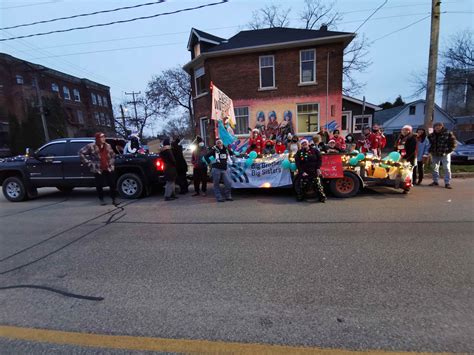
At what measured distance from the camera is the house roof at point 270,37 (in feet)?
51.1

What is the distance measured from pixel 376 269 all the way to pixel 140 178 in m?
6.58

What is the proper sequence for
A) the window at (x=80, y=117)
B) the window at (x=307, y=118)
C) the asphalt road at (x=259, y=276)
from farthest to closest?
the window at (x=80, y=117) → the window at (x=307, y=118) → the asphalt road at (x=259, y=276)

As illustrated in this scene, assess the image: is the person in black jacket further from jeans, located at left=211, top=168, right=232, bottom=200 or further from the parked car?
the parked car

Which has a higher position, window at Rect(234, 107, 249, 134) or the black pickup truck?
window at Rect(234, 107, 249, 134)

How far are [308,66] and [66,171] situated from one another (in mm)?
14251

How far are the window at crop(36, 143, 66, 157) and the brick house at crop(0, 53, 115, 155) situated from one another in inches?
885

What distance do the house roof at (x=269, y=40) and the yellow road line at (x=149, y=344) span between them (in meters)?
16.5

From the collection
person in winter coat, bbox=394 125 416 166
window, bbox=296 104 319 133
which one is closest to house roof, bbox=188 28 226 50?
window, bbox=296 104 319 133

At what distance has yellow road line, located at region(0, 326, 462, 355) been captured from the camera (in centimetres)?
194

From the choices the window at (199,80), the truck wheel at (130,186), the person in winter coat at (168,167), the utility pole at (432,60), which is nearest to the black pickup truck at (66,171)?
the truck wheel at (130,186)

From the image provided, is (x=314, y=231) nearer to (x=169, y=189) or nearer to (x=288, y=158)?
(x=288, y=158)

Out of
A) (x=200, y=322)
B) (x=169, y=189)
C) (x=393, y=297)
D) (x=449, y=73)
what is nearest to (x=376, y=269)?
(x=393, y=297)

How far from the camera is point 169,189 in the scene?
23.8ft

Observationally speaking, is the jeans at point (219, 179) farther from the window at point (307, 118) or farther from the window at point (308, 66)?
the window at point (308, 66)
